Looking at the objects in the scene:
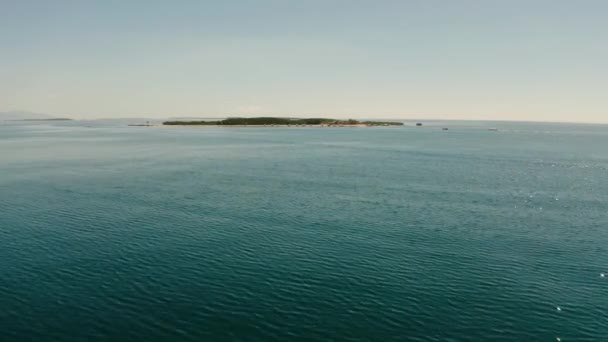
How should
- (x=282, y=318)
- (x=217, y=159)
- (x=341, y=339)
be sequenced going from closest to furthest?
(x=341, y=339)
(x=282, y=318)
(x=217, y=159)

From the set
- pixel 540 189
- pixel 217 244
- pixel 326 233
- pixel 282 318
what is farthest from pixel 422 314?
pixel 540 189

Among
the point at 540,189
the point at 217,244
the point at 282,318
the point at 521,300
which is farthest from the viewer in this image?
the point at 540,189

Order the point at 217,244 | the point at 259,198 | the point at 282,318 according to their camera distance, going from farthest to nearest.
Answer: the point at 259,198 → the point at 217,244 → the point at 282,318

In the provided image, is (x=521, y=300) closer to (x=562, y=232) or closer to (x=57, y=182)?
(x=562, y=232)

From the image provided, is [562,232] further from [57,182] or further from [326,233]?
[57,182]

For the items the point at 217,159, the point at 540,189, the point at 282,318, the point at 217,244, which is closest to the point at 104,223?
the point at 217,244

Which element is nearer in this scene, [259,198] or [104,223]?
[104,223]
